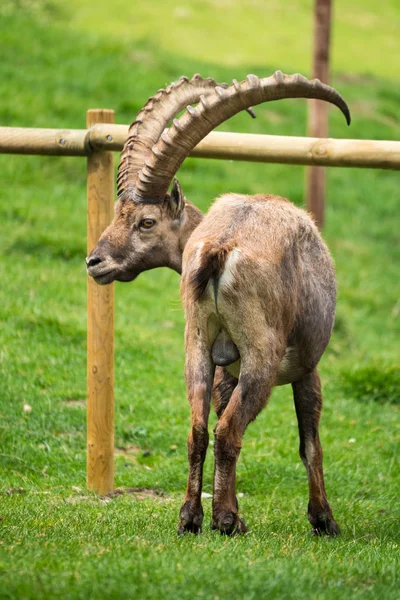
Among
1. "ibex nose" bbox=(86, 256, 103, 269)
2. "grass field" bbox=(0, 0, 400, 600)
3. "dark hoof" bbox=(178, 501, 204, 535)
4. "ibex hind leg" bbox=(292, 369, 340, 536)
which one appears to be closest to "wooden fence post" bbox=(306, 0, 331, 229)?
"grass field" bbox=(0, 0, 400, 600)

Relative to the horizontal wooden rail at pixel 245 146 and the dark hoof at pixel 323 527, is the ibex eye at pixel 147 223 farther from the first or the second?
the dark hoof at pixel 323 527

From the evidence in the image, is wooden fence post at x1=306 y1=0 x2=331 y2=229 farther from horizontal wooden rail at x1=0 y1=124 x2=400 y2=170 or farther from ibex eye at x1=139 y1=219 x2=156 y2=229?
ibex eye at x1=139 y1=219 x2=156 y2=229

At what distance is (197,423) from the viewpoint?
4844mm

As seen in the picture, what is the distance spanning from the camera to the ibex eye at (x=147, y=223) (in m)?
5.79

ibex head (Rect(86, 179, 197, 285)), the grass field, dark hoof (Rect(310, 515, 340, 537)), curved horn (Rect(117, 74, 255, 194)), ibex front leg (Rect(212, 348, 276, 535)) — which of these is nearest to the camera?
the grass field

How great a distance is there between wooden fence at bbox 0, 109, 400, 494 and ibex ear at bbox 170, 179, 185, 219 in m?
0.37

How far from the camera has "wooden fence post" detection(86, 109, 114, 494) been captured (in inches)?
254

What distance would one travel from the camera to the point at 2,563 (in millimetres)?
3910

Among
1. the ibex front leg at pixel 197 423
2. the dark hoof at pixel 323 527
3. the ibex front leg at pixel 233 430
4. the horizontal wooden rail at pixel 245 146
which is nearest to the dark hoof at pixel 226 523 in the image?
the ibex front leg at pixel 233 430

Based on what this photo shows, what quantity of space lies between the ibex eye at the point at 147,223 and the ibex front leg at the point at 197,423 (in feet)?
3.38

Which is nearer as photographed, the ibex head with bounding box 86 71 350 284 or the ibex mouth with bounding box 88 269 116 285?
the ibex head with bounding box 86 71 350 284

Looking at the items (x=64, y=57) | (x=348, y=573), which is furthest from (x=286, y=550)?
(x=64, y=57)

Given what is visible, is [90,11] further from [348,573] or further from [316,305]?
[348,573]

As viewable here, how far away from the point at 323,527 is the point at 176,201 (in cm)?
205
